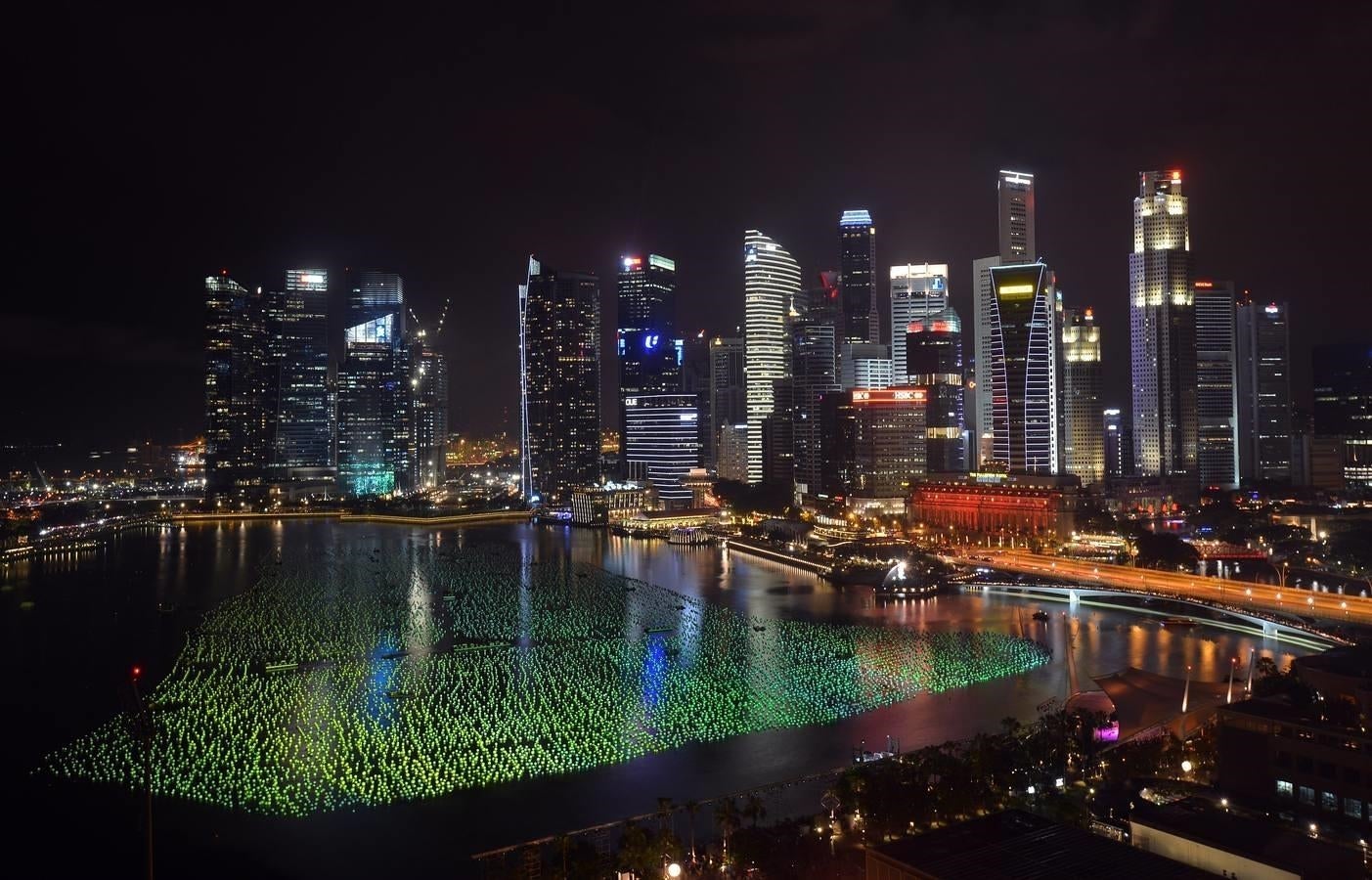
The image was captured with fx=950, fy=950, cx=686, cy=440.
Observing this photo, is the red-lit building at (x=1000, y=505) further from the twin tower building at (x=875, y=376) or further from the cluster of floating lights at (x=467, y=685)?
the cluster of floating lights at (x=467, y=685)

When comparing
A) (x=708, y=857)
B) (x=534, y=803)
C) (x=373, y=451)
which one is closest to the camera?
(x=708, y=857)

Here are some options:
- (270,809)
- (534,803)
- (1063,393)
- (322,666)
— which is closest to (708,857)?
(534,803)

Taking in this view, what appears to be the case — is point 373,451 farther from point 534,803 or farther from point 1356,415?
point 1356,415

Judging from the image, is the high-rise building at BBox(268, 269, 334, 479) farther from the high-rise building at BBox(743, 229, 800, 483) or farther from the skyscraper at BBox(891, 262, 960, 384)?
the skyscraper at BBox(891, 262, 960, 384)

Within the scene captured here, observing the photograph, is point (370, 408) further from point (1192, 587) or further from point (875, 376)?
point (1192, 587)

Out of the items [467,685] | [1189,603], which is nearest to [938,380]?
[1189,603]

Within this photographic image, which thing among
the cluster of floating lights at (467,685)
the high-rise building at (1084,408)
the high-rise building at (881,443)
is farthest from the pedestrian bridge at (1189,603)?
the high-rise building at (1084,408)
